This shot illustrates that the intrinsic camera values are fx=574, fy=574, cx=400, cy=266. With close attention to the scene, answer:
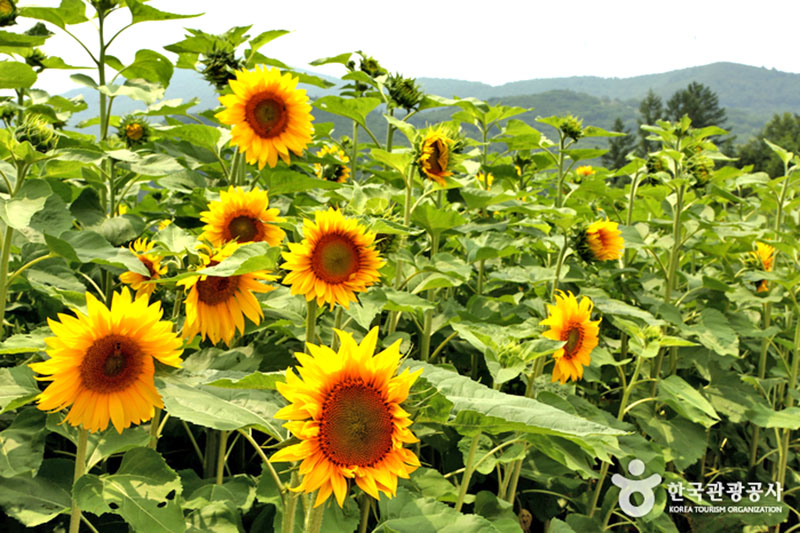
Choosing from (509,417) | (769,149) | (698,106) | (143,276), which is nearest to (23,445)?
(143,276)

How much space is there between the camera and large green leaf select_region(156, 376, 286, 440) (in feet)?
2.54

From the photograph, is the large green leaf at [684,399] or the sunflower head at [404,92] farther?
the sunflower head at [404,92]

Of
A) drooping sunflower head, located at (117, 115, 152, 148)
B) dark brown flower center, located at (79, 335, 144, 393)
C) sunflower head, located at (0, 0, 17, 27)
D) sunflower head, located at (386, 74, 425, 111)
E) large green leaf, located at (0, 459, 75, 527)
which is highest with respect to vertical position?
sunflower head, located at (0, 0, 17, 27)

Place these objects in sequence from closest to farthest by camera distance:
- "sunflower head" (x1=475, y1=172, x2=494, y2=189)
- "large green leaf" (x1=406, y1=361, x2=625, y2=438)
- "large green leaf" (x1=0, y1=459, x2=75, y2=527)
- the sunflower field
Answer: "large green leaf" (x1=406, y1=361, x2=625, y2=438) < the sunflower field < "large green leaf" (x1=0, y1=459, x2=75, y2=527) < "sunflower head" (x1=475, y1=172, x2=494, y2=189)

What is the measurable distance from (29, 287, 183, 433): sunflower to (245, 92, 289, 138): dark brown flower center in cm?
93

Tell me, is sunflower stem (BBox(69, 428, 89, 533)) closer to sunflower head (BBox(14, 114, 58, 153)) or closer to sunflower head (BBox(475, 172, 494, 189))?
sunflower head (BBox(14, 114, 58, 153))

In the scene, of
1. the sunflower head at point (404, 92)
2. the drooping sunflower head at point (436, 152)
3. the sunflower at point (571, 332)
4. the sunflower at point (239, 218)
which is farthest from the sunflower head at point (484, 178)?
the sunflower at point (239, 218)

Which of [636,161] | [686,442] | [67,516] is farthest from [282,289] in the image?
[636,161]

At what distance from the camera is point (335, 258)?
3.75 ft

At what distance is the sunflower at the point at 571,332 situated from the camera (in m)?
1.71

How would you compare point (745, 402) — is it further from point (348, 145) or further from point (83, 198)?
point (83, 198)

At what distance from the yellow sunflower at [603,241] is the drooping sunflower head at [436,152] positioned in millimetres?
627

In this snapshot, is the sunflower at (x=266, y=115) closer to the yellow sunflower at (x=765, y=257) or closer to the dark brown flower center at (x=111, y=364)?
the dark brown flower center at (x=111, y=364)

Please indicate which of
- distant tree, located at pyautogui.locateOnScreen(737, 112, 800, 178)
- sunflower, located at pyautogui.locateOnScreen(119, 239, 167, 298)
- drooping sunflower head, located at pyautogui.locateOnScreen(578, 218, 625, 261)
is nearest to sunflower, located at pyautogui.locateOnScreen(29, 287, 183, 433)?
sunflower, located at pyautogui.locateOnScreen(119, 239, 167, 298)
